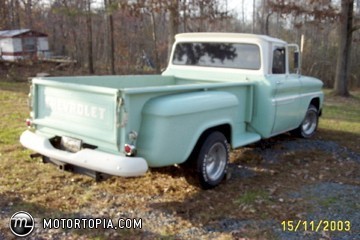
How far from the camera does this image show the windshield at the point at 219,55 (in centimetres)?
620

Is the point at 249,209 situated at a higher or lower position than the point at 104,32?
lower

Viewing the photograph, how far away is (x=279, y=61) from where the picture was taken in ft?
21.1

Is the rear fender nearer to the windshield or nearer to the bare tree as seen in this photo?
the windshield

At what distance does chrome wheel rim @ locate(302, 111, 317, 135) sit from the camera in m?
7.88

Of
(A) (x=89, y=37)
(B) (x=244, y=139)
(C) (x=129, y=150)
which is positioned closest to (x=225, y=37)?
(B) (x=244, y=139)

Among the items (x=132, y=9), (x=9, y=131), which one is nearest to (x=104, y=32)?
(x=132, y=9)

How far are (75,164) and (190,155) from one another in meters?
1.34

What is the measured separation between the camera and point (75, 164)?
161 inches

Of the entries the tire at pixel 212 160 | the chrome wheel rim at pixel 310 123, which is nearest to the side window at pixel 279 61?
the chrome wheel rim at pixel 310 123

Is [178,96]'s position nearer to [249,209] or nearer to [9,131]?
[249,209]

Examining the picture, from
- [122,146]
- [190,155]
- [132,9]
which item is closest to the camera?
[122,146]
